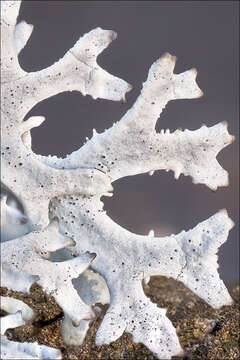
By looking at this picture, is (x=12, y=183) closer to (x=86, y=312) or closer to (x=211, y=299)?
(x=86, y=312)

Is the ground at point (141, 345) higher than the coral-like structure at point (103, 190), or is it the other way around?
the coral-like structure at point (103, 190)

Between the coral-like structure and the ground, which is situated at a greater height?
the coral-like structure

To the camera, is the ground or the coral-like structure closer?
the coral-like structure

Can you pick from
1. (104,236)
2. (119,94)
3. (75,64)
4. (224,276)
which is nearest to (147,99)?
(119,94)

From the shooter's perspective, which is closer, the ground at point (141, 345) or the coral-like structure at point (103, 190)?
the coral-like structure at point (103, 190)
